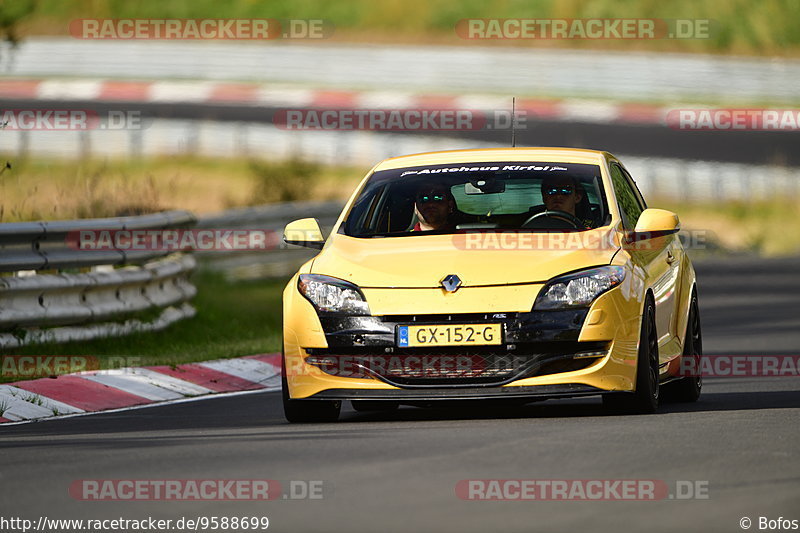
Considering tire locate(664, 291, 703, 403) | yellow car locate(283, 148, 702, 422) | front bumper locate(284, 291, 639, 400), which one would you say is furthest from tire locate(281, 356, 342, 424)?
tire locate(664, 291, 703, 403)

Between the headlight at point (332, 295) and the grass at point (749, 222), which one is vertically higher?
the headlight at point (332, 295)

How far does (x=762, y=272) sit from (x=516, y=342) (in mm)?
15079

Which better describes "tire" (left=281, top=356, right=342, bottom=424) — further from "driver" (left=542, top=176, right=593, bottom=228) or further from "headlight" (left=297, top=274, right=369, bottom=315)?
"driver" (left=542, top=176, right=593, bottom=228)

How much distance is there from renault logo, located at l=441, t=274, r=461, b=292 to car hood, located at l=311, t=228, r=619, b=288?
3 centimetres

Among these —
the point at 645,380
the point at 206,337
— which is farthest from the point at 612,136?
the point at 645,380

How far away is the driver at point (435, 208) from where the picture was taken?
10.8m

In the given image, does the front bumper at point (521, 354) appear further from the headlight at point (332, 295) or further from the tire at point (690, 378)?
the tire at point (690, 378)

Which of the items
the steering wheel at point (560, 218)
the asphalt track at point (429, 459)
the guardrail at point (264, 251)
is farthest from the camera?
the guardrail at point (264, 251)

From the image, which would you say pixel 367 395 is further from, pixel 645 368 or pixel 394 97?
pixel 394 97

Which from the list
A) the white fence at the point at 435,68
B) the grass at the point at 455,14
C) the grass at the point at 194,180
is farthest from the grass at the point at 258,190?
the grass at the point at 455,14

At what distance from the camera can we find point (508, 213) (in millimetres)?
11148

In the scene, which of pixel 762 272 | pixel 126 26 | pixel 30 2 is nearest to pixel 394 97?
pixel 126 26

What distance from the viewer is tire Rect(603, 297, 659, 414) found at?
32.4 feet

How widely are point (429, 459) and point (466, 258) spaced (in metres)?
1.95
